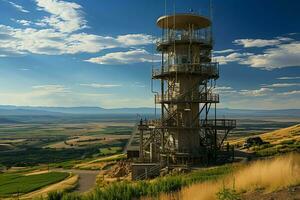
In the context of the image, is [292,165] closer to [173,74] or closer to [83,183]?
[173,74]

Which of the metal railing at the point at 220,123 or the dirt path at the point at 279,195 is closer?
the dirt path at the point at 279,195

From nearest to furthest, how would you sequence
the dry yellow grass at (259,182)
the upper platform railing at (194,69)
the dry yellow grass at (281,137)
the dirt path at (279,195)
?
the dirt path at (279,195) < the dry yellow grass at (259,182) < the upper platform railing at (194,69) < the dry yellow grass at (281,137)

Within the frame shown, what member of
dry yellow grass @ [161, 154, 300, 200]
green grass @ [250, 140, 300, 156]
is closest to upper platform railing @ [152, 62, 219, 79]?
green grass @ [250, 140, 300, 156]

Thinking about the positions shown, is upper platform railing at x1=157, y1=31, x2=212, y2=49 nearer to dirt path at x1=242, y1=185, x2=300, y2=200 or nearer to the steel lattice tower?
the steel lattice tower

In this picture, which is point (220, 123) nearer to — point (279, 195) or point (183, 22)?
point (183, 22)

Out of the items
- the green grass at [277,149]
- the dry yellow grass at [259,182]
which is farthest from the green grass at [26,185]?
the dry yellow grass at [259,182]

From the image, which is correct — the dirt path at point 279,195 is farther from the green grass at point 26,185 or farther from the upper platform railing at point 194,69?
the green grass at point 26,185

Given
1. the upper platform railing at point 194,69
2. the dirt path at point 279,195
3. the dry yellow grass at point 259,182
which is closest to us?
the dirt path at point 279,195
